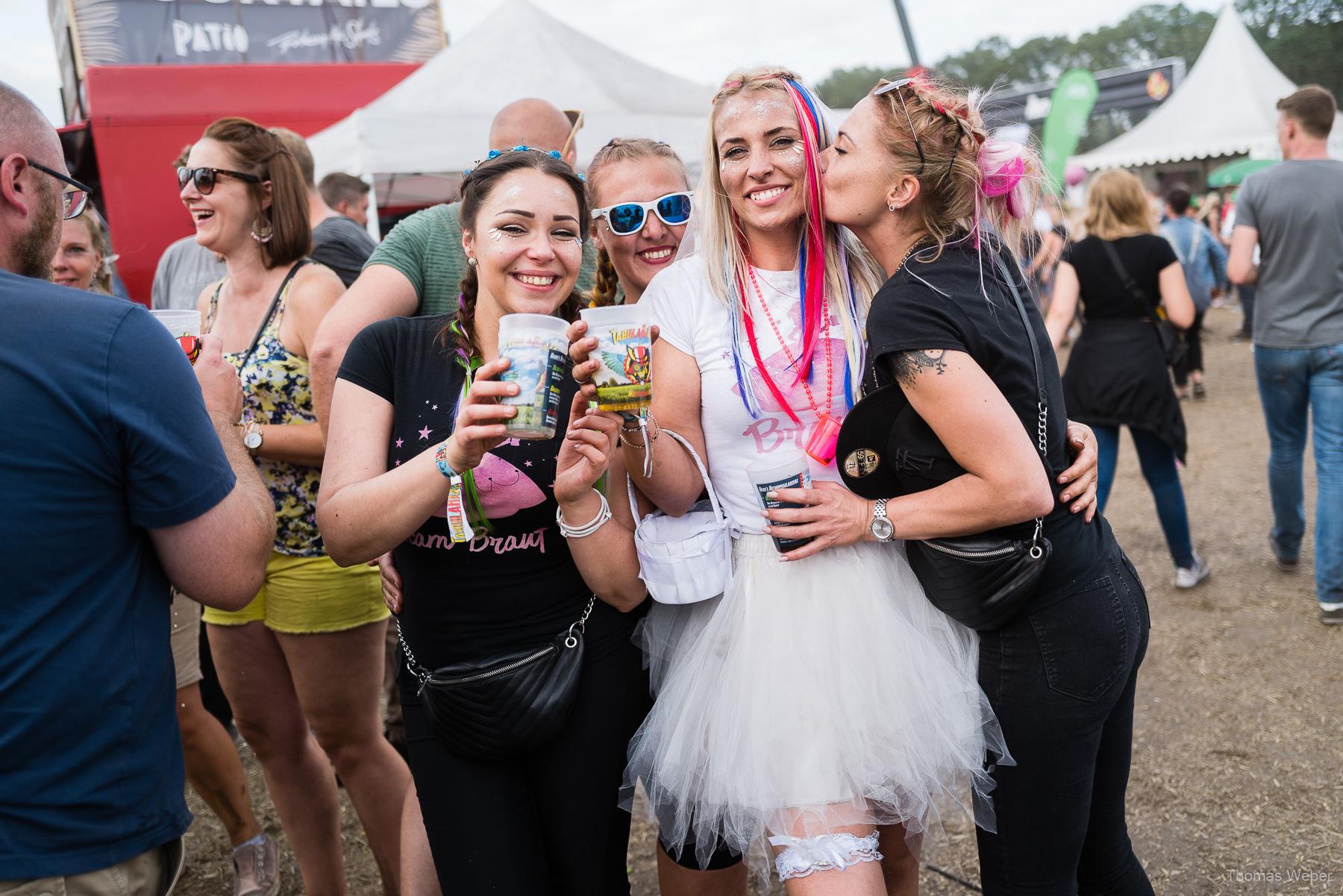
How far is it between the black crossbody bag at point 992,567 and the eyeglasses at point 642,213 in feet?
3.36

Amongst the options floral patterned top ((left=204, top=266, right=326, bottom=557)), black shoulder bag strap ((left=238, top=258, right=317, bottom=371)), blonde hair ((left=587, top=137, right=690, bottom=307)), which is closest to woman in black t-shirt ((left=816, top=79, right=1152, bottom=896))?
blonde hair ((left=587, top=137, right=690, bottom=307))

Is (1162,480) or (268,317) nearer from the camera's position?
(268,317)

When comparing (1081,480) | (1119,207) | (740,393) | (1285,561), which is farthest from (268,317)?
(1285,561)

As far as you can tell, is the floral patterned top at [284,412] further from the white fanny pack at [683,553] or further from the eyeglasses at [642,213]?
the white fanny pack at [683,553]

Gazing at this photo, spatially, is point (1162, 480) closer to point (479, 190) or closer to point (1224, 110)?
point (479, 190)

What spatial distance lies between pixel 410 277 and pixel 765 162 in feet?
3.88

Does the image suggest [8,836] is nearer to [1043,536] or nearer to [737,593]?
[737,593]

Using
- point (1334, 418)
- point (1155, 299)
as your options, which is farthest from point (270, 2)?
point (1334, 418)

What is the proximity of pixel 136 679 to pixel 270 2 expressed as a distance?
14.1 metres

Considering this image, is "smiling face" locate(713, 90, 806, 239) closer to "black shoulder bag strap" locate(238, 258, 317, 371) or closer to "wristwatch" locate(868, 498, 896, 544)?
"wristwatch" locate(868, 498, 896, 544)

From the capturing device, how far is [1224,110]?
1839 centimetres

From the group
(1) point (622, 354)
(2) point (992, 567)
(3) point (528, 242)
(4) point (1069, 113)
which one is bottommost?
(2) point (992, 567)

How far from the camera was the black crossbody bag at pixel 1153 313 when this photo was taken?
5.20 meters

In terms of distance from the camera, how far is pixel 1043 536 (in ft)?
6.54
